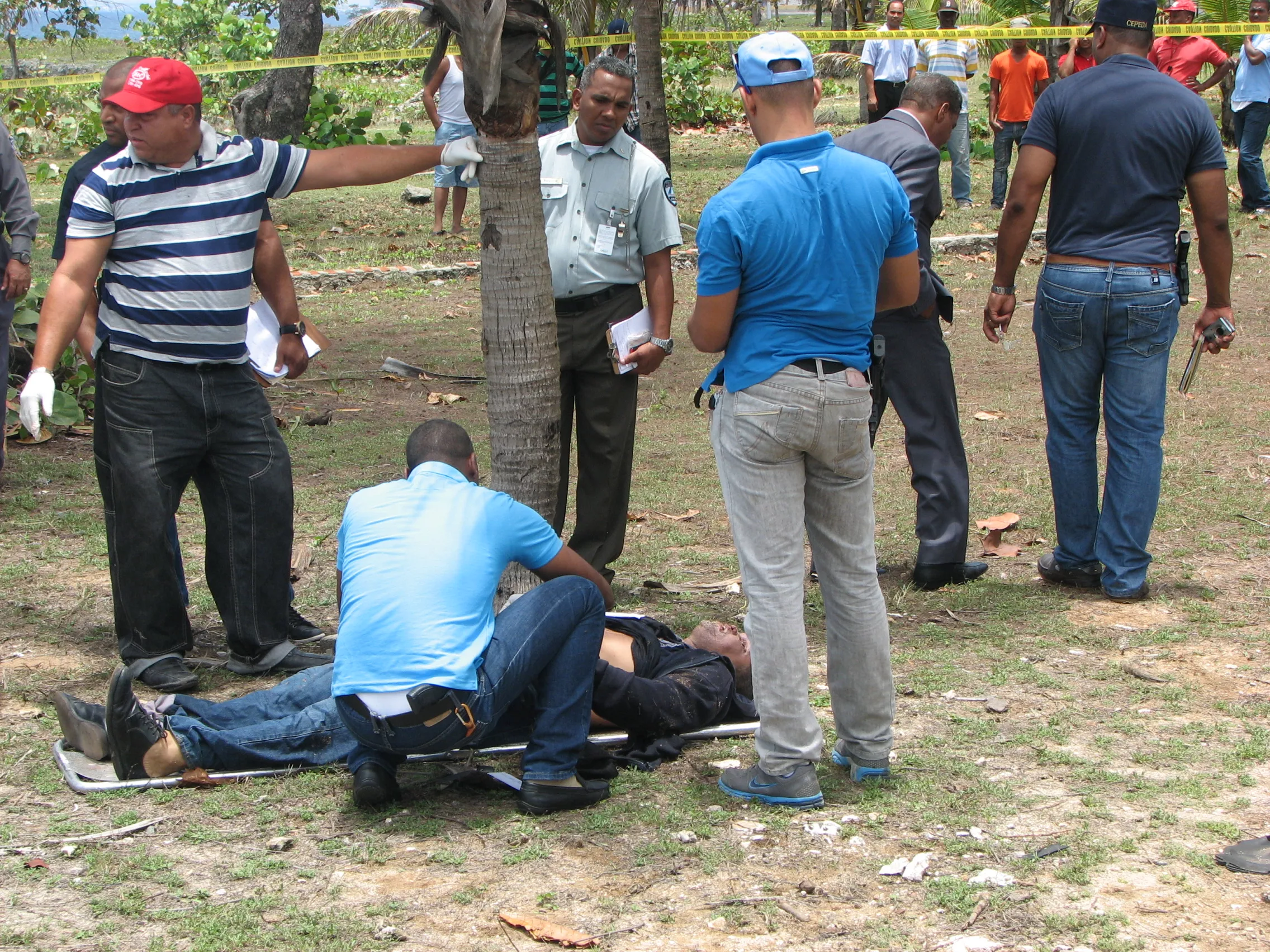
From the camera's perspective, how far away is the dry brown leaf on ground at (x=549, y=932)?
10.0 ft

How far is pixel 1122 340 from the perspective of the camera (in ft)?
17.7

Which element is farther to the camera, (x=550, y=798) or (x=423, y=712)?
(x=550, y=798)

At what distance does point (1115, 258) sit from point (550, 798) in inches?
128

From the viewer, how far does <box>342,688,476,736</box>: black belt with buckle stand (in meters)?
3.55

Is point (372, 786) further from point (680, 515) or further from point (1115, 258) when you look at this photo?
point (1115, 258)

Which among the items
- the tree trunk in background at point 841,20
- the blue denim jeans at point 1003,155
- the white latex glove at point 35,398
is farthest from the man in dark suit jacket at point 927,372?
the tree trunk in background at point 841,20

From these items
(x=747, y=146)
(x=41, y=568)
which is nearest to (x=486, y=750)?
(x=41, y=568)

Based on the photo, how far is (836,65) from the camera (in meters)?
29.5

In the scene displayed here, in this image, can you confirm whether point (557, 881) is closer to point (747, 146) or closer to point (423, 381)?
point (423, 381)

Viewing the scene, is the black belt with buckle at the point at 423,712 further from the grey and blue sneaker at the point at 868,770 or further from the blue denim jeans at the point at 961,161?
the blue denim jeans at the point at 961,161

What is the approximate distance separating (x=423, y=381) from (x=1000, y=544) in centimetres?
455

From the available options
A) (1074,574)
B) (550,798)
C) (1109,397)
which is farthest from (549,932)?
(1109,397)

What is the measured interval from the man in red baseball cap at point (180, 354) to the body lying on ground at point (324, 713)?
57cm

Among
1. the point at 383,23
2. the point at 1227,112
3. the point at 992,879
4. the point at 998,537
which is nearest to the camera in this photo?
the point at 992,879
